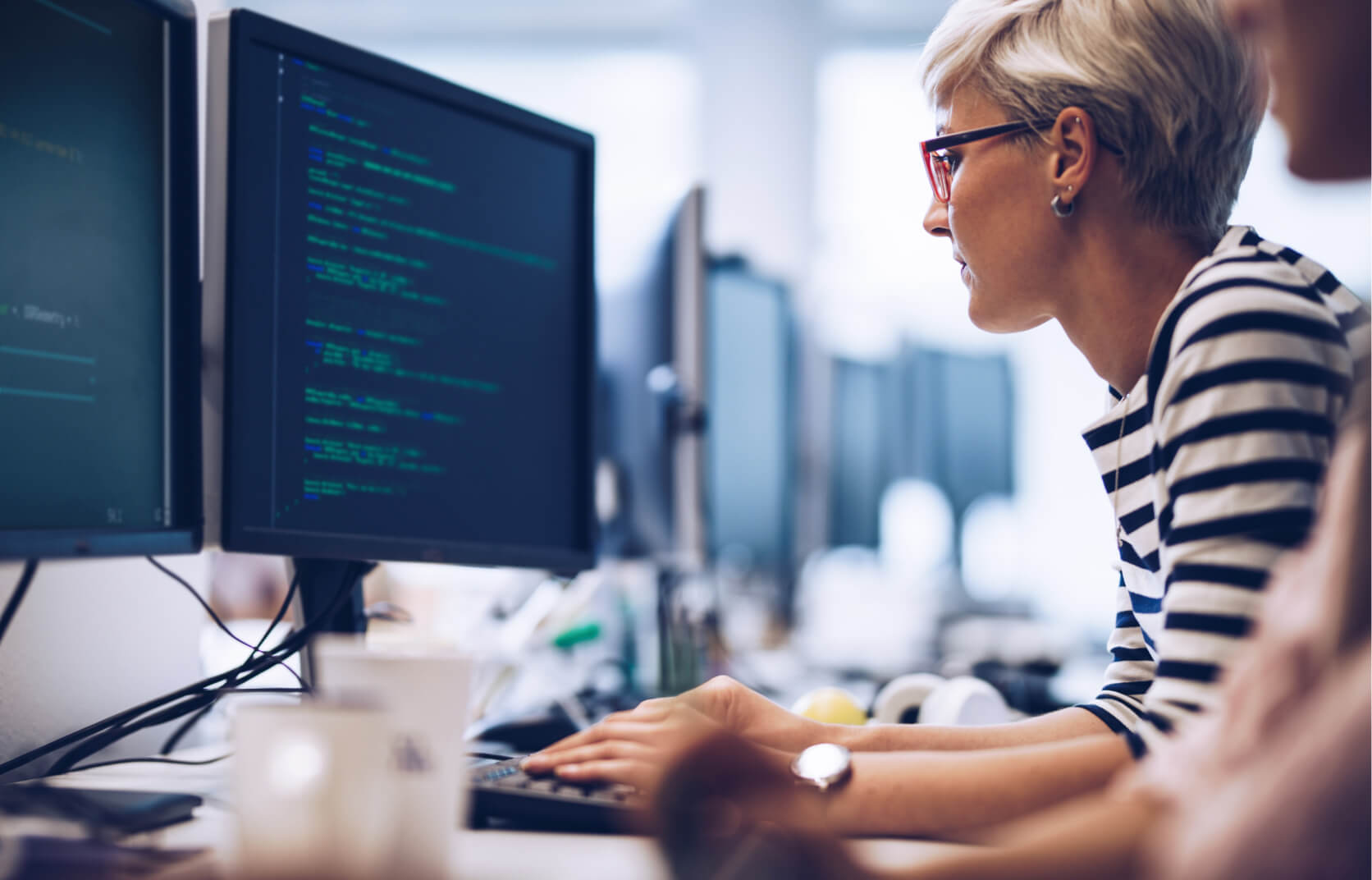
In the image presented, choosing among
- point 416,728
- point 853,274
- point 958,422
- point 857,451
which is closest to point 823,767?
point 416,728

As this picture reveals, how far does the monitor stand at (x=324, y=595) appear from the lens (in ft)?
3.21

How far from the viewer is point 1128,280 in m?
Answer: 0.89

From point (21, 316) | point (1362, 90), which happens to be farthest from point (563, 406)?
point (1362, 90)

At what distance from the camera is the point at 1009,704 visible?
149 centimetres

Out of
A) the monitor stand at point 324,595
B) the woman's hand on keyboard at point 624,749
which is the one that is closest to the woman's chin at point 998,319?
the woman's hand on keyboard at point 624,749

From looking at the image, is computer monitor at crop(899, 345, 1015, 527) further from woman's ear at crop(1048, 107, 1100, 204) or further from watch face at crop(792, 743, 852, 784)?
watch face at crop(792, 743, 852, 784)

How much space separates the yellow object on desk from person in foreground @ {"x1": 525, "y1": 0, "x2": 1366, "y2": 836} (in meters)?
0.15

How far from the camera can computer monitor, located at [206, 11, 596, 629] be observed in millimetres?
860

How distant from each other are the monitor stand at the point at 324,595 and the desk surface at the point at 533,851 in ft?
0.76

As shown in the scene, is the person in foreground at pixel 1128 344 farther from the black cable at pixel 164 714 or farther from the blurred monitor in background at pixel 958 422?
the blurred monitor in background at pixel 958 422

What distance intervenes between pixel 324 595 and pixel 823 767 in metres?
0.53

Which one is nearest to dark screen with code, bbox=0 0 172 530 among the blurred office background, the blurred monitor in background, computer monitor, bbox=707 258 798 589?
computer monitor, bbox=707 258 798 589

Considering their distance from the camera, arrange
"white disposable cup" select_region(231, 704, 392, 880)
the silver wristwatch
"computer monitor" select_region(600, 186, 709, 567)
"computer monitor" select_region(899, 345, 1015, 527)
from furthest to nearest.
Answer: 1. "computer monitor" select_region(899, 345, 1015, 527)
2. "computer monitor" select_region(600, 186, 709, 567)
3. the silver wristwatch
4. "white disposable cup" select_region(231, 704, 392, 880)

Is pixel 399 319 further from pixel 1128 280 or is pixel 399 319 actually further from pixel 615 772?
pixel 1128 280
